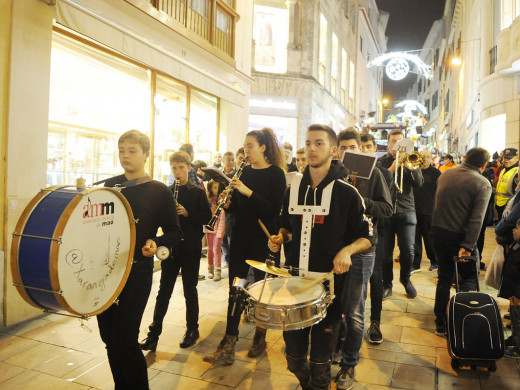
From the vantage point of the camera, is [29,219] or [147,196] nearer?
[29,219]

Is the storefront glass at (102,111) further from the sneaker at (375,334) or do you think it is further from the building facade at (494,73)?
the building facade at (494,73)

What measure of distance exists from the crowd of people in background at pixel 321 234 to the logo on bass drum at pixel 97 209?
13.3 inches

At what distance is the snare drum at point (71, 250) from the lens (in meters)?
2.33

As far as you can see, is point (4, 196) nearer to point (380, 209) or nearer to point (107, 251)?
point (107, 251)

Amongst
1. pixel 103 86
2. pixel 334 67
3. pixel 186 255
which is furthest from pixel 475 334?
pixel 334 67

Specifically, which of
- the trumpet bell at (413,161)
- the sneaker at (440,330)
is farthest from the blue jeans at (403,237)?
the sneaker at (440,330)

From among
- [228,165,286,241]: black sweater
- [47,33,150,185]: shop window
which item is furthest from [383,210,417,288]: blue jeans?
[47,33,150,185]: shop window

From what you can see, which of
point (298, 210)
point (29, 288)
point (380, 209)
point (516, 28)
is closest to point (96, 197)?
point (29, 288)

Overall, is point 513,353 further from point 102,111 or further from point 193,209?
point 102,111

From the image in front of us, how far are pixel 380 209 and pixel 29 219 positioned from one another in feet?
8.93

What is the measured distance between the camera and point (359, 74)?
30.7m

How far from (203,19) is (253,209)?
7183 millimetres

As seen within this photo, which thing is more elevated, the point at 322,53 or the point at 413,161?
the point at 322,53

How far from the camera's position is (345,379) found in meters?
3.45
